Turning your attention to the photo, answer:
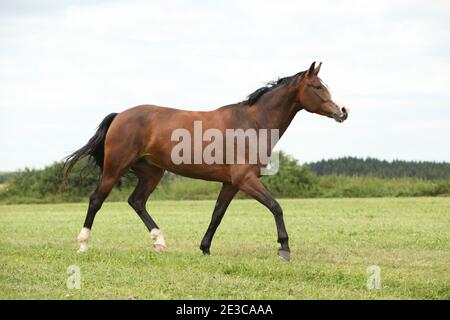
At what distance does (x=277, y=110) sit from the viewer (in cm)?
1171

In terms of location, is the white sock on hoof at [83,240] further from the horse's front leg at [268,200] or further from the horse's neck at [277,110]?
the horse's neck at [277,110]

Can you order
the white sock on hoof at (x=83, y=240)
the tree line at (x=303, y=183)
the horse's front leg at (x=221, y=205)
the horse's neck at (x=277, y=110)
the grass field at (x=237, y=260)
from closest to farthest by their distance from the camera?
the grass field at (x=237, y=260), the horse's neck at (x=277, y=110), the horse's front leg at (x=221, y=205), the white sock on hoof at (x=83, y=240), the tree line at (x=303, y=183)

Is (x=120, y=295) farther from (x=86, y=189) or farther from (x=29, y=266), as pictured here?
(x=86, y=189)

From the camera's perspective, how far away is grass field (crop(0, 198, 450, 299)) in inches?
336

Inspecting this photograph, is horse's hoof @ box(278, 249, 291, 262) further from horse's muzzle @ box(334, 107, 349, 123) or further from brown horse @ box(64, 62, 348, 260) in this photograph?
horse's muzzle @ box(334, 107, 349, 123)

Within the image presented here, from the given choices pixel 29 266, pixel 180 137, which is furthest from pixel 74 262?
pixel 180 137

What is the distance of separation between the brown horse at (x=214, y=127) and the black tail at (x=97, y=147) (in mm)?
470

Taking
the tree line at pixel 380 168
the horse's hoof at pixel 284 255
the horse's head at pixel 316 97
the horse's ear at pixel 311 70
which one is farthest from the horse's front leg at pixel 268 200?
the tree line at pixel 380 168

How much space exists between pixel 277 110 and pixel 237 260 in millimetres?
2471

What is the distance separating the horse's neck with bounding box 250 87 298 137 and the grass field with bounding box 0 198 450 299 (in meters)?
2.10

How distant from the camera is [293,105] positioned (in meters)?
11.8

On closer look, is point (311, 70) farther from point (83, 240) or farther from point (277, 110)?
point (83, 240)

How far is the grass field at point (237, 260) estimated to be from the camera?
853 centimetres

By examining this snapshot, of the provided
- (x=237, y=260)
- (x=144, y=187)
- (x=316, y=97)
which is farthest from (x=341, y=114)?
(x=144, y=187)
